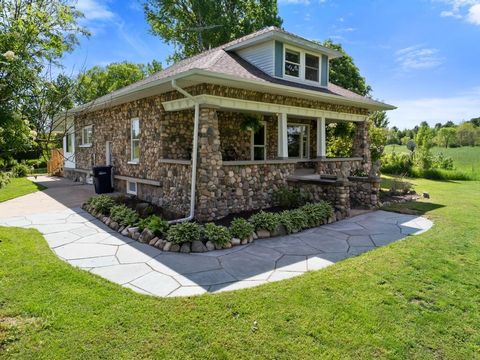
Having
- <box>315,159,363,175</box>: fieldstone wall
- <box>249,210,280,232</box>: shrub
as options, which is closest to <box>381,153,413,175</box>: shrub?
<box>315,159,363,175</box>: fieldstone wall

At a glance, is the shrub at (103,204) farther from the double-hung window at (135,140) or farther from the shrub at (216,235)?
the shrub at (216,235)

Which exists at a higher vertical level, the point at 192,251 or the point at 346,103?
the point at 346,103

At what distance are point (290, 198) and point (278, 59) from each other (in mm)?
4585

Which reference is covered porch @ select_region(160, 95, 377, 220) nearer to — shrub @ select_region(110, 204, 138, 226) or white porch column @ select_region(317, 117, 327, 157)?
white porch column @ select_region(317, 117, 327, 157)

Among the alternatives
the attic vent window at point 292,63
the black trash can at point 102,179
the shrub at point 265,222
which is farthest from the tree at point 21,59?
the black trash can at point 102,179

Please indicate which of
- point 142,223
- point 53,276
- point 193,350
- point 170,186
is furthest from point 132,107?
point 193,350

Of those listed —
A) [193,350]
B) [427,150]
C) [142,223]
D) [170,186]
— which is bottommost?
[193,350]

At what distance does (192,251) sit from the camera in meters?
5.56

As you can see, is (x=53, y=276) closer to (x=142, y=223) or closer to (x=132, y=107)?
(x=142, y=223)

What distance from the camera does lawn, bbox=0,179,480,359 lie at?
286 cm

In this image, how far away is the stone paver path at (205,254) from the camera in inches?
170

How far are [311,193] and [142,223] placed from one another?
15.1ft

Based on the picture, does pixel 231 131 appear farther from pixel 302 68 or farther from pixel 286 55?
pixel 302 68

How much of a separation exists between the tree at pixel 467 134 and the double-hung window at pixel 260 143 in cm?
5943
